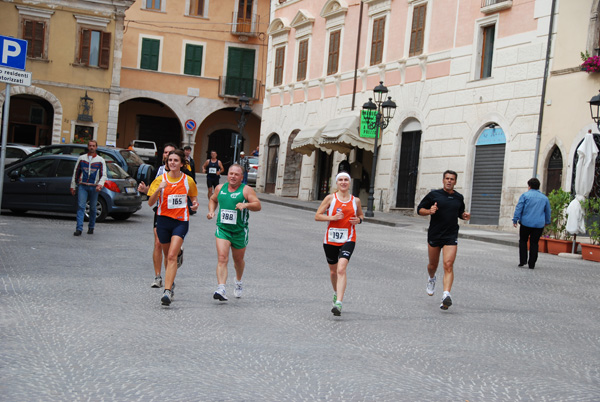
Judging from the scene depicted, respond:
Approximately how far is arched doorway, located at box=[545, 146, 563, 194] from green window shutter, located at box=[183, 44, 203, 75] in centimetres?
3177

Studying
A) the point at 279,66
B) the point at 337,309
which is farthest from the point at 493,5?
the point at 337,309

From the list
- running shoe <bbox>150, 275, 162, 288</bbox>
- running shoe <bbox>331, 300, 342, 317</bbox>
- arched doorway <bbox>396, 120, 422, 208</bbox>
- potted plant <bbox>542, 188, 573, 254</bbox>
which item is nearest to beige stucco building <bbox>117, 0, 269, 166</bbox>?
arched doorway <bbox>396, 120, 422, 208</bbox>

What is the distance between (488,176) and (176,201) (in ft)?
61.3

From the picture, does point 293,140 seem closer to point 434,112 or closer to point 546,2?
point 434,112

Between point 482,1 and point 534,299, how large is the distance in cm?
1790

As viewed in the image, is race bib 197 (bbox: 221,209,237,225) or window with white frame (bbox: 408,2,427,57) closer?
race bib 197 (bbox: 221,209,237,225)

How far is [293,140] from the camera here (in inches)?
1501

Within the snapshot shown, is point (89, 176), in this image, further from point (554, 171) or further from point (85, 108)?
point (85, 108)

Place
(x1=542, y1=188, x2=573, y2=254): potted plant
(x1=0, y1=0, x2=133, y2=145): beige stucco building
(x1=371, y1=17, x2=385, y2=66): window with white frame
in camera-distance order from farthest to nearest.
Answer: (x1=0, y1=0, x2=133, y2=145): beige stucco building
(x1=371, y1=17, x2=385, y2=66): window with white frame
(x1=542, y1=188, x2=573, y2=254): potted plant

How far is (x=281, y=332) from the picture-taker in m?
8.04

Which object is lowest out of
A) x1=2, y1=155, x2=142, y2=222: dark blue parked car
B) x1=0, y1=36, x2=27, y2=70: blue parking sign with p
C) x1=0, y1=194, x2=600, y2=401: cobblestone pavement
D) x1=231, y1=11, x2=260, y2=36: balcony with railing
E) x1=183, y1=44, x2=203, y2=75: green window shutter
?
x1=0, y1=194, x2=600, y2=401: cobblestone pavement

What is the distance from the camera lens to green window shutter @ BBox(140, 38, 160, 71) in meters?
51.8

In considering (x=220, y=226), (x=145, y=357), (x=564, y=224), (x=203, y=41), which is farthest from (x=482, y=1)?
(x=203, y=41)

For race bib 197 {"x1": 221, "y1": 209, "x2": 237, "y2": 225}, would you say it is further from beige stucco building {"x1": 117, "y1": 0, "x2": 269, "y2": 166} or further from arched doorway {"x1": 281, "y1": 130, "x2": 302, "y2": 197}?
beige stucco building {"x1": 117, "y1": 0, "x2": 269, "y2": 166}
